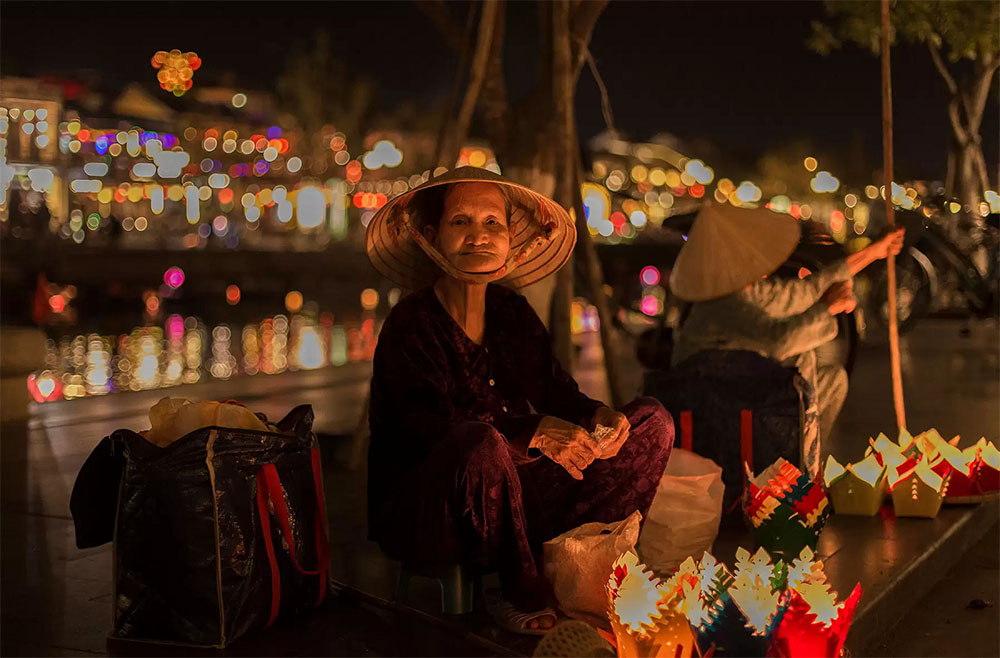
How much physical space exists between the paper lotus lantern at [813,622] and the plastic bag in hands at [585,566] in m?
0.58

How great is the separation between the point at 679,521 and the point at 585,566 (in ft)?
2.35

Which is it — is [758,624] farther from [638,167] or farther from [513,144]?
[638,167]

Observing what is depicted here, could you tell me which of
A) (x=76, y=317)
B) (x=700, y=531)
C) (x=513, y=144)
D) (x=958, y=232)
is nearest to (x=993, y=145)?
(x=958, y=232)

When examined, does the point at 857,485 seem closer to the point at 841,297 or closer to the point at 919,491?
the point at 919,491

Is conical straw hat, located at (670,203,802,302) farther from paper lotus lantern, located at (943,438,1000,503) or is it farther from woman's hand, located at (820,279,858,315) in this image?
paper lotus lantern, located at (943,438,1000,503)

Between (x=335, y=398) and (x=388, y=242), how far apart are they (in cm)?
471

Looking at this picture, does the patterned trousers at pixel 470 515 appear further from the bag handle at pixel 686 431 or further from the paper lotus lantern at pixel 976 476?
the paper lotus lantern at pixel 976 476

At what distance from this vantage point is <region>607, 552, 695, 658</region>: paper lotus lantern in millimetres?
2588

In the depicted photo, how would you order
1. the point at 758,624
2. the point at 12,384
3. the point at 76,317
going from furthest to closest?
1. the point at 76,317
2. the point at 12,384
3. the point at 758,624

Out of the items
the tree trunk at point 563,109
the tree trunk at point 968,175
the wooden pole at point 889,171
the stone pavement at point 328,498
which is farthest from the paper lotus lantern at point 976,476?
the tree trunk at point 968,175

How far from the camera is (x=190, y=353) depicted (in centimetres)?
1332

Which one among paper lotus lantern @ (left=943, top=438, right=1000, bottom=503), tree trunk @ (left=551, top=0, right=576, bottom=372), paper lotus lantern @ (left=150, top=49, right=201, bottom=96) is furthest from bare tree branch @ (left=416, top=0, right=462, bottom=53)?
paper lotus lantern @ (left=150, top=49, right=201, bottom=96)

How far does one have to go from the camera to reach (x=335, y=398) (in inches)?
323

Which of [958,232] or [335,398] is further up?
[958,232]
